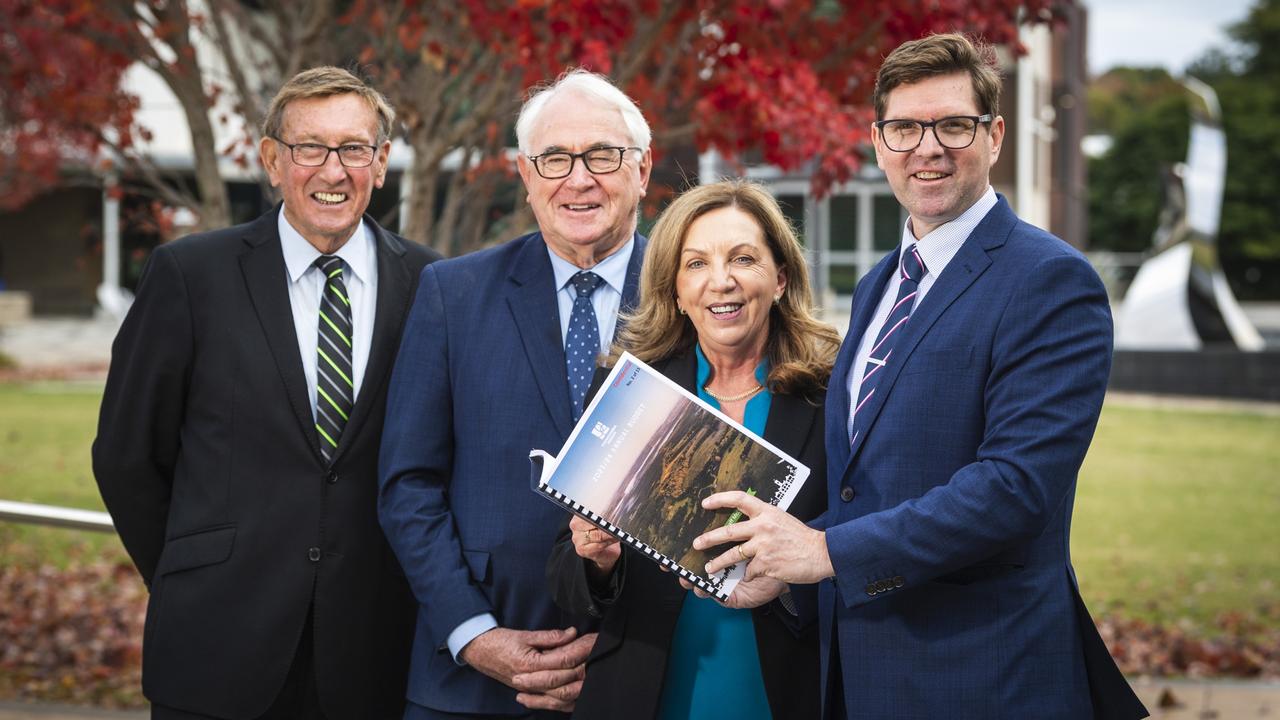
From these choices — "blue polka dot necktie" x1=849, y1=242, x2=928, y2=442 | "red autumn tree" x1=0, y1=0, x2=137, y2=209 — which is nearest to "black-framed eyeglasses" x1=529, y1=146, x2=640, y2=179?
"blue polka dot necktie" x1=849, y1=242, x2=928, y2=442

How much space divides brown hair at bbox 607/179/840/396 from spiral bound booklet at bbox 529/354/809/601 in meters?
0.38

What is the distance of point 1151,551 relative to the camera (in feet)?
35.3

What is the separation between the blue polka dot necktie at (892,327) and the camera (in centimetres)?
266

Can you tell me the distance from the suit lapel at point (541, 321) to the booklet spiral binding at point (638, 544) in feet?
1.72

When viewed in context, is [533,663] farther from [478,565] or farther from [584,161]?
[584,161]

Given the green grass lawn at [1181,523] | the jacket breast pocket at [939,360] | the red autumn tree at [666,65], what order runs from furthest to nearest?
the green grass lawn at [1181,523] < the red autumn tree at [666,65] < the jacket breast pocket at [939,360]

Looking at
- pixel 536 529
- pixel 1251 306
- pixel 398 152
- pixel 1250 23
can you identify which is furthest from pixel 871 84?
pixel 1250 23

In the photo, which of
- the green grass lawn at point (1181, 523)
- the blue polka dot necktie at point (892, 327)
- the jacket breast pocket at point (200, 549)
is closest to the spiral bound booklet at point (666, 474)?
the blue polka dot necktie at point (892, 327)

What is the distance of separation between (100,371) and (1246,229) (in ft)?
180

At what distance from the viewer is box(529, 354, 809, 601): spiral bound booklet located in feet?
8.68

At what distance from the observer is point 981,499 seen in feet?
7.80

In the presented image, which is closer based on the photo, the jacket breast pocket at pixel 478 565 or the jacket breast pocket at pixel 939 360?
the jacket breast pocket at pixel 939 360

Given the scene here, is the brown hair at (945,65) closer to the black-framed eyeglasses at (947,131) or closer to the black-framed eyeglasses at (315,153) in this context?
the black-framed eyeglasses at (947,131)

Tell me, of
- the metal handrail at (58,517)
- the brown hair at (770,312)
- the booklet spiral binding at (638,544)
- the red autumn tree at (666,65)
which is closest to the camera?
the booklet spiral binding at (638,544)
